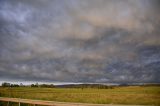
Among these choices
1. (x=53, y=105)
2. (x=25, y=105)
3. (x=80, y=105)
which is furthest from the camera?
(x=25, y=105)

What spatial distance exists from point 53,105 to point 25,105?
264 inches

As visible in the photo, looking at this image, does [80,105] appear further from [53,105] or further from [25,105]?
[25,105]

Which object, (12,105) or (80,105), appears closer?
(80,105)

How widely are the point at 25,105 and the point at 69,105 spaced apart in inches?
311

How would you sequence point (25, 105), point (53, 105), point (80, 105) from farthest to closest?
point (25, 105)
point (53, 105)
point (80, 105)

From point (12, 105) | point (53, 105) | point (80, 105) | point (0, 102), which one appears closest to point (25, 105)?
point (12, 105)

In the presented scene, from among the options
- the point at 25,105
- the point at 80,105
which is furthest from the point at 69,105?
the point at 25,105

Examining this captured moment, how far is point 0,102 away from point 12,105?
135cm

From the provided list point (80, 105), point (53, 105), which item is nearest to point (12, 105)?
point (53, 105)

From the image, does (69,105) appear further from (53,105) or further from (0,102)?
(0,102)

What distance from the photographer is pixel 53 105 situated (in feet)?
47.8

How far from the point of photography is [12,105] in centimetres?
2094

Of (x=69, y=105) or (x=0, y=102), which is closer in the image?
(x=69, y=105)

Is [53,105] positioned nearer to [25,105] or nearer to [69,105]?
[69,105]
